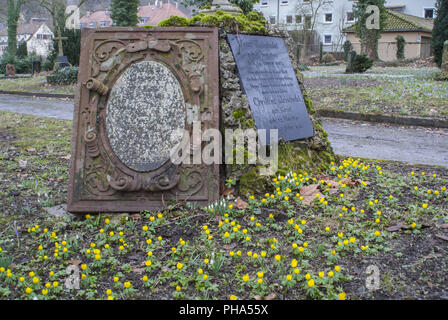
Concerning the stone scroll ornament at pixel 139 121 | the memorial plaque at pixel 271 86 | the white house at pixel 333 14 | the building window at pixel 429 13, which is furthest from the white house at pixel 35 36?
the stone scroll ornament at pixel 139 121

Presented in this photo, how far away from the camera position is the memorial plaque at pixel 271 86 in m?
4.56

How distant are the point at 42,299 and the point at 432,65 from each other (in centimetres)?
3147

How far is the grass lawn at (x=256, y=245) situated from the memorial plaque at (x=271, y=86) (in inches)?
23.9

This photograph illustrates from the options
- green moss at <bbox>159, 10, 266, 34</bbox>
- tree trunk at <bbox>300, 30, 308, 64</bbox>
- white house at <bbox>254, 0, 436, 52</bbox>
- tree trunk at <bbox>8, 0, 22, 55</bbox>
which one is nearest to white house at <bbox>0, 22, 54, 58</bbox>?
tree trunk at <bbox>8, 0, 22, 55</bbox>

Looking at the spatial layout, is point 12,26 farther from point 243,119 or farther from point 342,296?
point 342,296

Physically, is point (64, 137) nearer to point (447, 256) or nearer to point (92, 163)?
point (92, 163)

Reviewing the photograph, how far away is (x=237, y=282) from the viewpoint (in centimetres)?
274

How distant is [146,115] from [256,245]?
5.48 ft

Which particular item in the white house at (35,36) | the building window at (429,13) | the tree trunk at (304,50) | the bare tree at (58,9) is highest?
the white house at (35,36)

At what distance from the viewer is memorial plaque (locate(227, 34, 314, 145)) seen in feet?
15.0

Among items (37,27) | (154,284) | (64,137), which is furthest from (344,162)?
(37,27)

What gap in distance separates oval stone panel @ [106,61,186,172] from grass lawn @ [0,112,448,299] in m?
0.56

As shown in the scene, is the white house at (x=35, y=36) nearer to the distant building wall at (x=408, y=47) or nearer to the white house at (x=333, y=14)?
the white house at (x=333, y=14)
